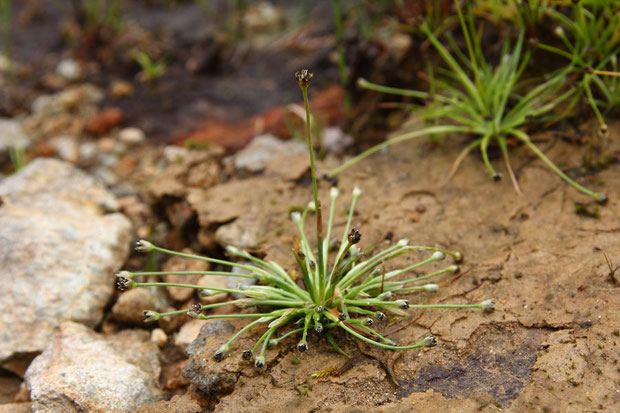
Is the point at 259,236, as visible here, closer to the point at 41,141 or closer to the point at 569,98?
the point at 569,98

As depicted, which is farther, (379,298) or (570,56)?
(570,56)

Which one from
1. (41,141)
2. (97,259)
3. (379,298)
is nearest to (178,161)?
(97,259)

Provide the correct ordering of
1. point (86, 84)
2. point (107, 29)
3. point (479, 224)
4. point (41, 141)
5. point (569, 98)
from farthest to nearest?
1. point (107, 29)
2. point (86, 84)
3. point (41, 141)
4. point (569, 98)
5. point (479, 224)

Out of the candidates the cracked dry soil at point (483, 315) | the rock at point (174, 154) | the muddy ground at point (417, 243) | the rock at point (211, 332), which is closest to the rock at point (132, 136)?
the muddy ground at point (417, 243)

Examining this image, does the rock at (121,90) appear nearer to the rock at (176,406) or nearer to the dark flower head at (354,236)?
the rock at (176,406)

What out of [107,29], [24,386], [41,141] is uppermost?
[107,29]

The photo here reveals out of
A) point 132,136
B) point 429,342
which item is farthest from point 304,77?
point 132,136
